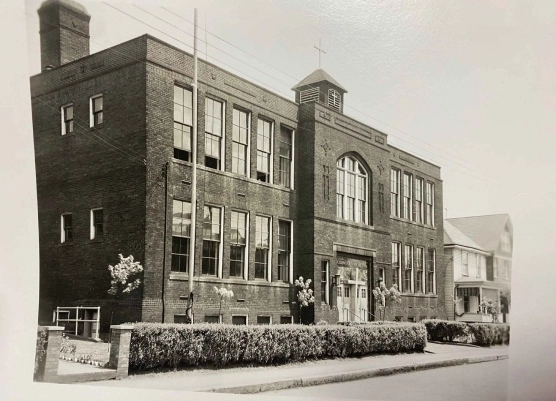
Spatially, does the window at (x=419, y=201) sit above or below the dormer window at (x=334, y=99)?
below

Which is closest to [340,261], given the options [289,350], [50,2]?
[289,350]

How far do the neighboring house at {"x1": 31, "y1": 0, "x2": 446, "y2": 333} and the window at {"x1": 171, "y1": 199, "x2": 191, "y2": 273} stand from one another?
13mm

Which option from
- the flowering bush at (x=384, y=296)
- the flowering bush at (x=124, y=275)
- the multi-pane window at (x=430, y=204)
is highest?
the multi-pane window at (x=430, y=204)

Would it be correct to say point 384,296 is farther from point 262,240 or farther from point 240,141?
point 240,141

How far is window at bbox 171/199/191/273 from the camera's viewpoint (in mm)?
6852

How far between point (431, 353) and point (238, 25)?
407cm

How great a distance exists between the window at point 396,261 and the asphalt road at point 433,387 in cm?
113

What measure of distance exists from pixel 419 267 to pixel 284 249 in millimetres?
1527

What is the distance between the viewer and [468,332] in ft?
21.9

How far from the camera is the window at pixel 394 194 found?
7578mm

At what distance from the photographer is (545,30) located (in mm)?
5996

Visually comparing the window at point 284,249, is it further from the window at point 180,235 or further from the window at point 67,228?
the window at point 67,228

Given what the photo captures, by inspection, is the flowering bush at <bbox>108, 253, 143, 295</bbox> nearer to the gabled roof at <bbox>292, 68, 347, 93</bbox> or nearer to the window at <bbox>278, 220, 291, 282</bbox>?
the window at <bbox>278, 220, 291, 282</bbox>

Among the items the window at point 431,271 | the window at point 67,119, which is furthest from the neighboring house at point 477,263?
the window at point 67,119
